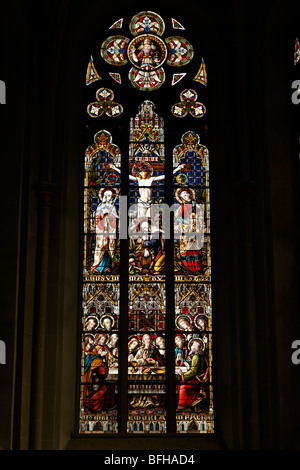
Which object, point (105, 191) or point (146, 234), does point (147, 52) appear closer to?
point (105, 191)

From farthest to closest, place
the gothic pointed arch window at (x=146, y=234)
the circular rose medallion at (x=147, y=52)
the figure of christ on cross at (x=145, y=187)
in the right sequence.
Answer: the circular rose medallion at (x=147, y=52) → the figure of christ on cross at (x=145, y=187) → the gothic pointed arch window at (x=146, y=234)

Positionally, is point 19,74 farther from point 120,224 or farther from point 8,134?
point 120,224

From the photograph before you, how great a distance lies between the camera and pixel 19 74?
1391 cm

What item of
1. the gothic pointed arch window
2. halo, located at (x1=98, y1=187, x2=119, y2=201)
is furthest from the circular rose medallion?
halo, located at (x1=98, y1=187, x2=119, y2=201)

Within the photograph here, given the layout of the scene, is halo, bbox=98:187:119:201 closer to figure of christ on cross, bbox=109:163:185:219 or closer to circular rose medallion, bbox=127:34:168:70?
figure of christ on cross, bbox=109:163:185:219

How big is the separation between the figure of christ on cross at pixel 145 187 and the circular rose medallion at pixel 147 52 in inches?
70.4

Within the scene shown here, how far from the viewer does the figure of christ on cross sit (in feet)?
Result: 46.8

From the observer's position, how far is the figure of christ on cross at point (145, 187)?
14273 millimetres

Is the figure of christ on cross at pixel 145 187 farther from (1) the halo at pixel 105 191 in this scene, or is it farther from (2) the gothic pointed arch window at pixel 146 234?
(1) the halo at pixel 105 191

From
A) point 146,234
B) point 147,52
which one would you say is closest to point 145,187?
point 146,234

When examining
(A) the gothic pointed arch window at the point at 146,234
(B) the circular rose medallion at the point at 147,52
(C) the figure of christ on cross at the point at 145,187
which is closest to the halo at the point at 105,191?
(A) the gothic pointed arch window at the point at 146,234

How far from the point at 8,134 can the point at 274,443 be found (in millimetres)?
5620

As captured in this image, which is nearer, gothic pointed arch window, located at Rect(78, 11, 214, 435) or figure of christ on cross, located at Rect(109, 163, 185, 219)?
gothic pointed arch window, located at Rect(78, 11, 214, 435)

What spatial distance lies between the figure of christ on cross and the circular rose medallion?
1.79 meters
